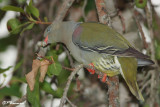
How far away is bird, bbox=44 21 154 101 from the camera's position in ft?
8.41

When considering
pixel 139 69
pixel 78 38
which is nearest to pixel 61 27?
pixel 78 38

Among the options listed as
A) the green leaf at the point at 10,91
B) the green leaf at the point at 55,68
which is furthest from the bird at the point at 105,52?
the green leaf at the point at 10,91

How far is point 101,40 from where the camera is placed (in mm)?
2730

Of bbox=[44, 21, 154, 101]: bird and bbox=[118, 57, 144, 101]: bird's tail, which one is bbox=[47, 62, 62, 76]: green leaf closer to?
bbox=[44, 21, 154, 101]: bird

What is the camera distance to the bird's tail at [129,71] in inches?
98.3

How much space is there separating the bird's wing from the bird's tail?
0.10 m

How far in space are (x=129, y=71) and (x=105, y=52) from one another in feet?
0.87

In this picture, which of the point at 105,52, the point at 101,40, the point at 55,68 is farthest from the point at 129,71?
the point at 55,68

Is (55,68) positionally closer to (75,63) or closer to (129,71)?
(129,71)

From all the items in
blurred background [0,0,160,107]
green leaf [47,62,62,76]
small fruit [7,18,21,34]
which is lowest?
blurred background [0,0,160,107]

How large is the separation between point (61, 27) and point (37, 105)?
113 centimetres

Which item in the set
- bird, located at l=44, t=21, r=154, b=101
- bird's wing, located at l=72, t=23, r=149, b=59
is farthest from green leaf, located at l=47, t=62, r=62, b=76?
bird's wing, located at l=72, t=23, r=149, b=59

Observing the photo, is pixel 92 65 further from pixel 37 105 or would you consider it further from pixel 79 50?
pixel 37 105

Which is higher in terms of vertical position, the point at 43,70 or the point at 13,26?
the point at 13,26
